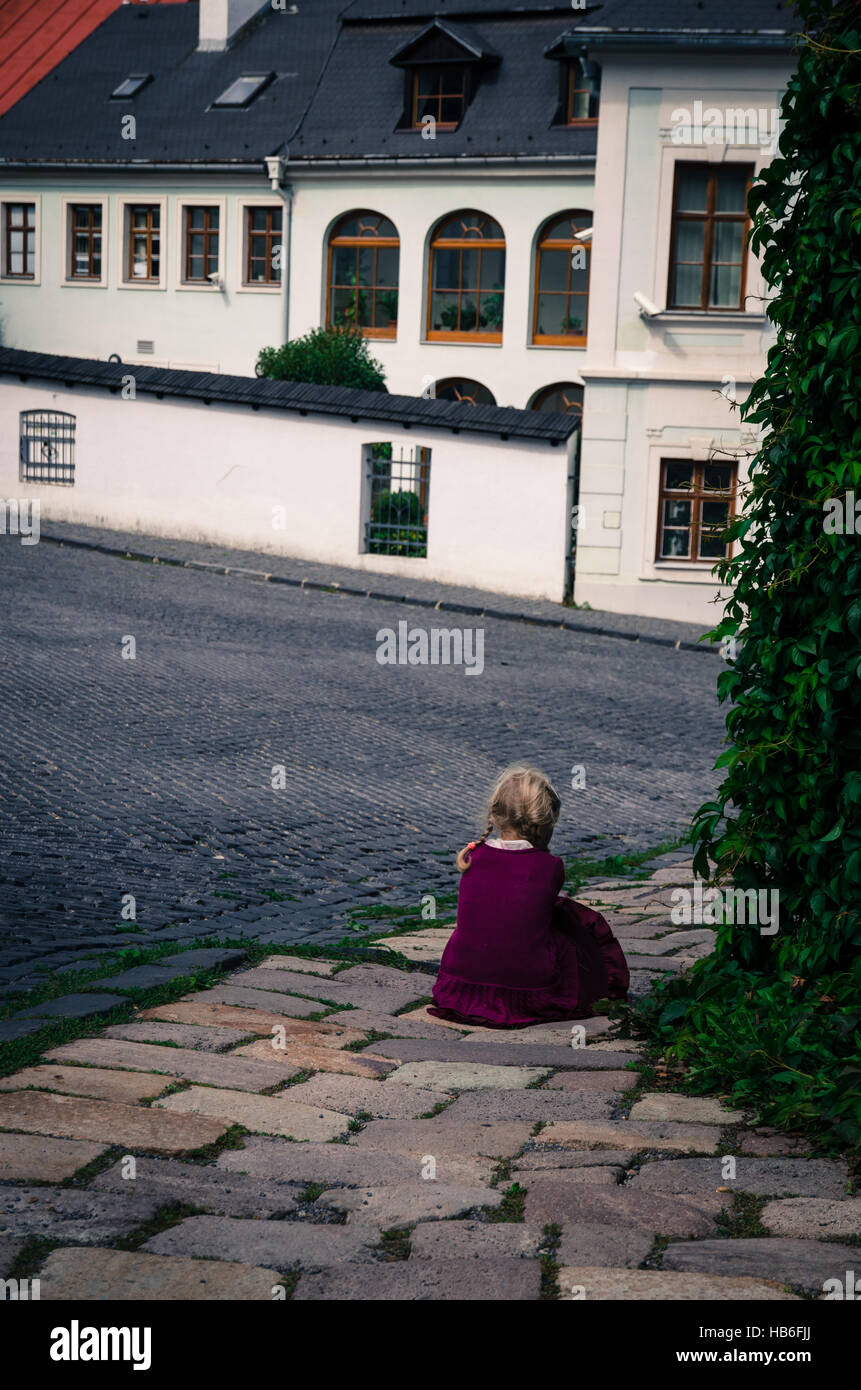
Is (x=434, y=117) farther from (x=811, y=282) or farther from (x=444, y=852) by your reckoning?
(x=811, y=282)

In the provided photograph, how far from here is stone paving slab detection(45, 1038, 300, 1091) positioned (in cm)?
473

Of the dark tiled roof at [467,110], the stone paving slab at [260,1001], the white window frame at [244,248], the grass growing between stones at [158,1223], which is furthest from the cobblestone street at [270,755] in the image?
the white window frame at [244,248]

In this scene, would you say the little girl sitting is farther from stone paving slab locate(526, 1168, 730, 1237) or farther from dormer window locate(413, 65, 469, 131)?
dormer window locate(413, 65, 469, 131)

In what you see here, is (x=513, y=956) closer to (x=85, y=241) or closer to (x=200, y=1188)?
(x=200, y=1188)

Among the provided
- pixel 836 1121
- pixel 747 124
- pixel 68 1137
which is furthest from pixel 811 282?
pixel 747 124

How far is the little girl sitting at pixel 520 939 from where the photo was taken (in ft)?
19.5

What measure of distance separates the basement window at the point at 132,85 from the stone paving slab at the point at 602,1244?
39967 mm

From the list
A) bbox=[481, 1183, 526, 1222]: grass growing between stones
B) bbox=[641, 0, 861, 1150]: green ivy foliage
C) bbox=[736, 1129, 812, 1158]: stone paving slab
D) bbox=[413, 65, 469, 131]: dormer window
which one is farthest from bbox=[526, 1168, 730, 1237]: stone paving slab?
bbox=[413, 65, 469, 131]: dormer window

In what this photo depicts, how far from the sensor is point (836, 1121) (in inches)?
168

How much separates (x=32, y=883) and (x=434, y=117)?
30762 millimetres

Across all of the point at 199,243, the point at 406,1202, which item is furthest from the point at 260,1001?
the point at 199,243

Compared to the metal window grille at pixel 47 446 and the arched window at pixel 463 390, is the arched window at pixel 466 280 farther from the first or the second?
the metal window grille at pixel 47 446

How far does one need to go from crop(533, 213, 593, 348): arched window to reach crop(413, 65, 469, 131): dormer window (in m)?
3.57

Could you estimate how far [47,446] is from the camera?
26906 millimetres
